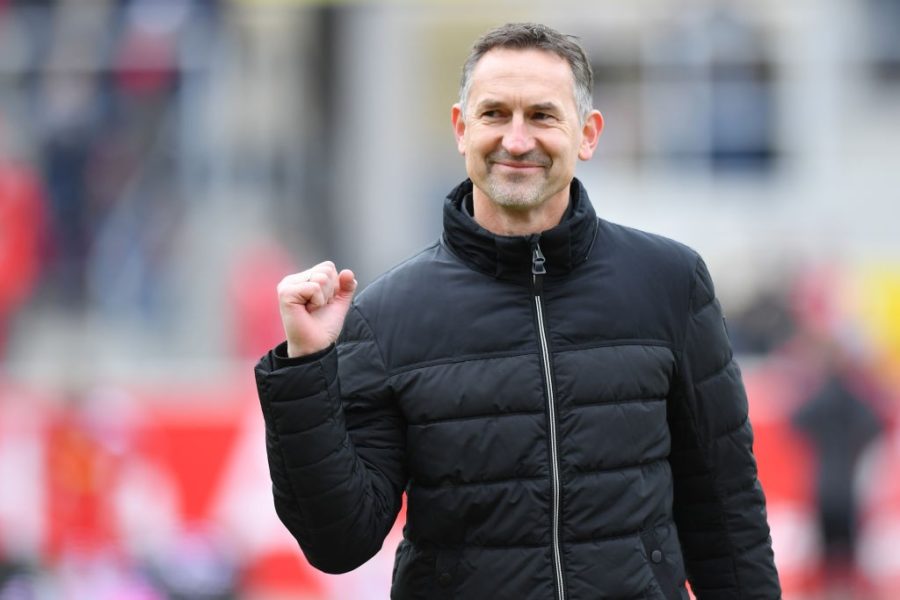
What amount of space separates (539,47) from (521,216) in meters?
0.29

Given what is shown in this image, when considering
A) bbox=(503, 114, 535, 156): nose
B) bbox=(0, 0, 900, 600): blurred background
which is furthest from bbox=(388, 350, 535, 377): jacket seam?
bbox=(0, 0, 900, 600): blurred background

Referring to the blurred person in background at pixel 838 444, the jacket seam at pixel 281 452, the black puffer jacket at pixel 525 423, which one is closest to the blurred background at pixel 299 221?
the blurred person in background at pixel 838 444

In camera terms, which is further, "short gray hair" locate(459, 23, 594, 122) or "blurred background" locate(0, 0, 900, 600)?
"blurred background" locate(0, 0, 900, 600)

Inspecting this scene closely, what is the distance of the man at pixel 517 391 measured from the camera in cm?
272

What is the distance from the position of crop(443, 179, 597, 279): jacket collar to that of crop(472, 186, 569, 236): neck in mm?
25

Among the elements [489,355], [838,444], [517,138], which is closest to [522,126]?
[517,138]

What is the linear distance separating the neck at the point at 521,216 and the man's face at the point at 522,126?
0.04 metres

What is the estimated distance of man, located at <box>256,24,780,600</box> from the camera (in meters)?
2.72

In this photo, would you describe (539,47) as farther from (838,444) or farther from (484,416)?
(838,444)

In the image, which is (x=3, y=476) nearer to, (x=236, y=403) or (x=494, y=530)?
(x=236, y=403)

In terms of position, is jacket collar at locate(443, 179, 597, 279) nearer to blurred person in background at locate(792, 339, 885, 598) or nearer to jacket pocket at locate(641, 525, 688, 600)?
jacket pocket at locate(641, 525, 688, 600)

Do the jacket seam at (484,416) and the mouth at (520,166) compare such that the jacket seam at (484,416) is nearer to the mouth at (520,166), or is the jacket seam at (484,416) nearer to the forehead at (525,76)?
the mouth at (520,166)

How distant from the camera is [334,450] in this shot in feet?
8.84

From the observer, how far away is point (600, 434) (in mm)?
2773
